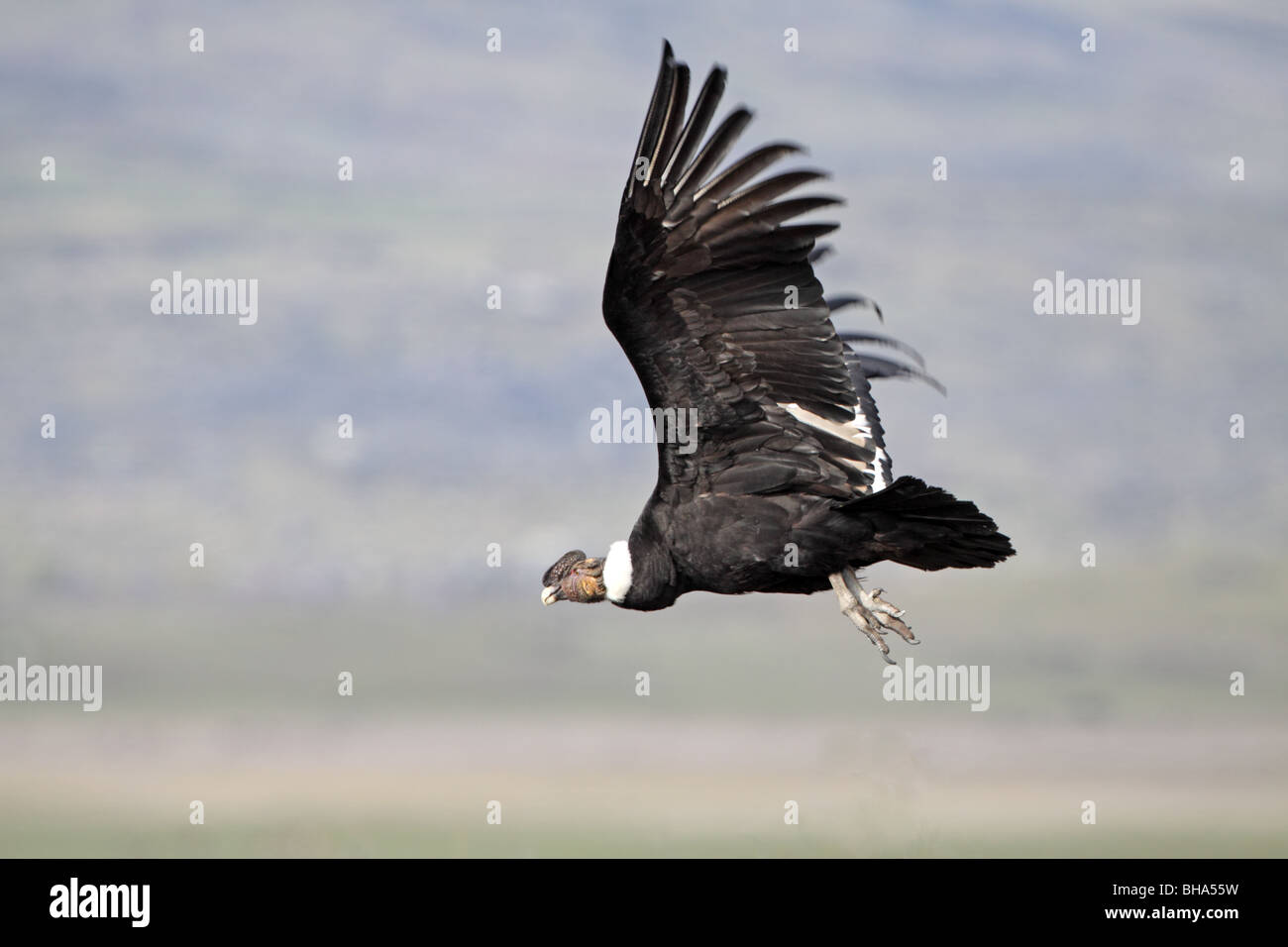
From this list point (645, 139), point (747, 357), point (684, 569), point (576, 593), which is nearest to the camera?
point (645, 139)

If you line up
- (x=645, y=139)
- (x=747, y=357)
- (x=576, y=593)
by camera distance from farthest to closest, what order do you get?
(x=576, y=593)
(x=747, y=357)
(x=645, y=139)

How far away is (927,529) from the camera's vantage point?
10297 millimetres

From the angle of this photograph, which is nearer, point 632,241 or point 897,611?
point 632,241

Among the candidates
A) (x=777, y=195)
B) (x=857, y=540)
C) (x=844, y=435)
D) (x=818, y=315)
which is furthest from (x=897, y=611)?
(x=777, y=195)

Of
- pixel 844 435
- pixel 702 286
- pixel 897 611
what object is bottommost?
pixel 897 611

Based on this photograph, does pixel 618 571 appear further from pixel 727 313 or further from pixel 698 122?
pixel 698 122

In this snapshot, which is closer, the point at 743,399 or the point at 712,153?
the point at 712,153

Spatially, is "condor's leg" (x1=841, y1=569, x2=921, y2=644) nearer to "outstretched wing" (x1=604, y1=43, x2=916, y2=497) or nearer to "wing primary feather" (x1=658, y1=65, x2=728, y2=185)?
"outstretched wing" (x1=604, y1=43, x2=916, y2=497)

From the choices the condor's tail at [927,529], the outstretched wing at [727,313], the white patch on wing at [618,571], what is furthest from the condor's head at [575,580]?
the condor's tail at [927,529]

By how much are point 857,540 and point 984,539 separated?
821 millimetres

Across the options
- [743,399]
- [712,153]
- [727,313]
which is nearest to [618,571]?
[743,399]

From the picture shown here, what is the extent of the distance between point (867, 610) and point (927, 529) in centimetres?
Answer: 82

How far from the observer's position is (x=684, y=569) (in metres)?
11.3

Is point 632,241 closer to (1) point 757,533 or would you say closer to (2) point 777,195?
(2) point 777,195
